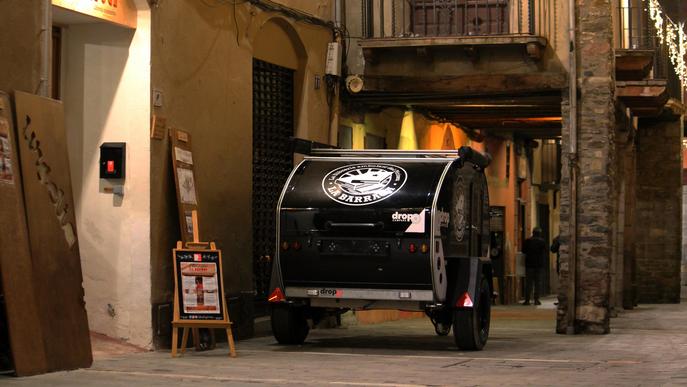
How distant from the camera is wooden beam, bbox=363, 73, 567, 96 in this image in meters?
17.7

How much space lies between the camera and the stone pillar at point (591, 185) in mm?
17188

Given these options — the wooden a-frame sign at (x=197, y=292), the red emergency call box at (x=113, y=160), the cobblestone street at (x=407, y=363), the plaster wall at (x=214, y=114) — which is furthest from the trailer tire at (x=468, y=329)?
the red emergency call box at (x=113, y=160)

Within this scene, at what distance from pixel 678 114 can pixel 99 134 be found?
18.5 metres

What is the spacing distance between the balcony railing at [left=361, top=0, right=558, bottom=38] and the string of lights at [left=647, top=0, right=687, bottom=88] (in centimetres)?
466

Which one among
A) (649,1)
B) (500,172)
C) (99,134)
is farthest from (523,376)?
(500,172)

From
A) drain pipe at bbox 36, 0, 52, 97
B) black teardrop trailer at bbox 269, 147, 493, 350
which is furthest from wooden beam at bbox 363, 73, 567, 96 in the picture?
drain pipe at bbox 36, 0, 52, 97

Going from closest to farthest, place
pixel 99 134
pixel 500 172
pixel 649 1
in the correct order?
pixel 99 134 → pixel 649 1 → pixel 500 172

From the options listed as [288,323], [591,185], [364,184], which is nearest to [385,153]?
[364,184]

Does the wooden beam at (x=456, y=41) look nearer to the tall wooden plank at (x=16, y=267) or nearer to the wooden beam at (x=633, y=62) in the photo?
the wooden beam at (x=633, y=62)

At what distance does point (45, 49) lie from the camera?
1102 cm

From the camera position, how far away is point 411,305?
1368cm

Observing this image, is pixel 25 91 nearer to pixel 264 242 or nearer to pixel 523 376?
pixel 523 376

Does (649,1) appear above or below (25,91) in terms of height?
above

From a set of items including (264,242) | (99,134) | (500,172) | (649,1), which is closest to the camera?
(99,134)
